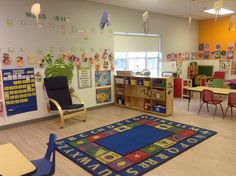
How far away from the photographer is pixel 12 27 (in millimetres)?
4336

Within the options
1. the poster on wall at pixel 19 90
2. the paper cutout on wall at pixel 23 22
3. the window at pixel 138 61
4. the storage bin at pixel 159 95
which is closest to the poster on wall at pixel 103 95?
the window at pixel 138 61

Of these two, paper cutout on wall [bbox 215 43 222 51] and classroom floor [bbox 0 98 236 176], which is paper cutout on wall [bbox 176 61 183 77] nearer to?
paper cutout on wall [bbox 215 43 222 51]

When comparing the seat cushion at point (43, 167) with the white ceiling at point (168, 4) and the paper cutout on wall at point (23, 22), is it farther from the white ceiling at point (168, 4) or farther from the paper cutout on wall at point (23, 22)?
the white ceiling at point (168, 4)

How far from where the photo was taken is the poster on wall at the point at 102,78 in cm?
585

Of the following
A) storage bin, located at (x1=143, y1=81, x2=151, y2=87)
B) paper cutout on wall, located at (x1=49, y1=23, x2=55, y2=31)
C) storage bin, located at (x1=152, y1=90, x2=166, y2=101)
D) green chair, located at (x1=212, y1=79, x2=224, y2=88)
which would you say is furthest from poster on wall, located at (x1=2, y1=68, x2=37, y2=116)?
green chair, located at (x1=212, y1=79, x2=224, y2=88)

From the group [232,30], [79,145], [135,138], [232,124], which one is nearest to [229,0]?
[232,30]

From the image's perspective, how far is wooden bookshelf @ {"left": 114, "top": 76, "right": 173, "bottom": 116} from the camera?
5.05 m

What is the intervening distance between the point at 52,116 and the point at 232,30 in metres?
6.96

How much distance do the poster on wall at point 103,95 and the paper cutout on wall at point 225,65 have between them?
4.79 meters

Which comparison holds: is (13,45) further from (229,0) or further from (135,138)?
(229,0)

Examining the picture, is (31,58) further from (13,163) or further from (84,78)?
(13,163)

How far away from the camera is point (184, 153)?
3178 millimetres

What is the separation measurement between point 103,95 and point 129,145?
2.74m

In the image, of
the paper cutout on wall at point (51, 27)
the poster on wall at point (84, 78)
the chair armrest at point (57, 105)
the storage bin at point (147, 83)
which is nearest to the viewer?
the chair armrest at point (57, 105)
